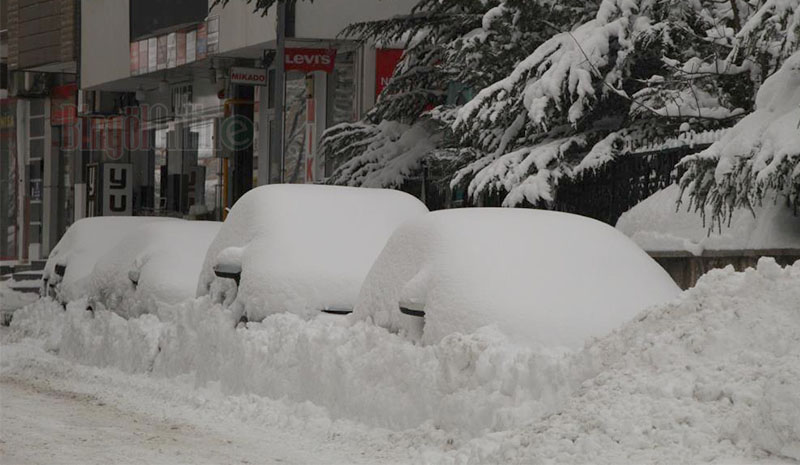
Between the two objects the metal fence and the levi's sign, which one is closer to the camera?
the metal fence

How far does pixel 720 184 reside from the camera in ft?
38.5

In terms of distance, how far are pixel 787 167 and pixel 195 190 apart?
28910 mm

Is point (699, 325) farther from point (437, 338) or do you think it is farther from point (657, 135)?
point (657, 135)

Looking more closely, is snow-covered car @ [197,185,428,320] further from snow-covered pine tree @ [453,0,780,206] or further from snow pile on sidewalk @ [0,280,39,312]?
snow pile on sidewalk @ [0,280,39,312]

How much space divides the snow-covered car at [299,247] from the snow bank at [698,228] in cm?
250

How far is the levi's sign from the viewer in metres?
31.8

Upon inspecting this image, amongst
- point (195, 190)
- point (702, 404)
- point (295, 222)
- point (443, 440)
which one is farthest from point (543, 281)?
point (195, 190)

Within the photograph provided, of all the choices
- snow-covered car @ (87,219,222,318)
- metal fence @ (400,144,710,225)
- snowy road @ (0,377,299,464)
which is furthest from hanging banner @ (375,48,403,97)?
snowy road @ (0,377,299,464)

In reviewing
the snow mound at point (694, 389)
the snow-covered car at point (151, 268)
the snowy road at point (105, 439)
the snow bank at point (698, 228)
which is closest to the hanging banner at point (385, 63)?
the snow-covered car at point (151, 268)

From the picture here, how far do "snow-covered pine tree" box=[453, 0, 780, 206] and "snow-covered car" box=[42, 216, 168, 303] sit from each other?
398 cm

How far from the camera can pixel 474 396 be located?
26.7ft

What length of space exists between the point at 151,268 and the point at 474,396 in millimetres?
6563

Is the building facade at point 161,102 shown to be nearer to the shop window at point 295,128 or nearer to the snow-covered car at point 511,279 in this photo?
the shop window at point 295,128

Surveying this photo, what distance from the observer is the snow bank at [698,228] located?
12109 millimetres
